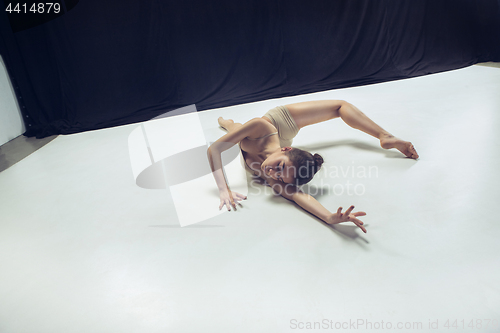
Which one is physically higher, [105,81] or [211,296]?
[105,81]

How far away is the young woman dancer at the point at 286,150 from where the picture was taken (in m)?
1.53

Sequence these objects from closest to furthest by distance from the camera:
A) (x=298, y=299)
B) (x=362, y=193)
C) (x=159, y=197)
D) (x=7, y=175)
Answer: (x=298, y=299) < (x=362, y=193) < (x=159, y=197) < (x=7, y=175)

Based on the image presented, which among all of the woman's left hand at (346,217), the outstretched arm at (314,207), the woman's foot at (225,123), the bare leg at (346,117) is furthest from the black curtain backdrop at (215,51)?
the woman's left hand at (346,217)

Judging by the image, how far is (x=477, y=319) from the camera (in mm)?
926

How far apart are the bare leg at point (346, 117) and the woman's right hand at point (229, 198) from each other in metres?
0.67

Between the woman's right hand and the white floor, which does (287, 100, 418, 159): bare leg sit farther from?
the woman's right hand

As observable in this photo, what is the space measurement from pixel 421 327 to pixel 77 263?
4.28ft

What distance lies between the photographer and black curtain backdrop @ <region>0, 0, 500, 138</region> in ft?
11.7

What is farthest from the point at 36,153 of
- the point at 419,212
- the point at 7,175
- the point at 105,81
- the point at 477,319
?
the point at 477,319

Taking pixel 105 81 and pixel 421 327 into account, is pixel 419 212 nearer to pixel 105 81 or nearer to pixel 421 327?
pixel 421 327

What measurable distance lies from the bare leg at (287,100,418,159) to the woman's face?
0.56m

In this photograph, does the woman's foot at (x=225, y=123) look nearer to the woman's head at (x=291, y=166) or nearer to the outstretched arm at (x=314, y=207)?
the outstretched arm at (x=314, y=207)

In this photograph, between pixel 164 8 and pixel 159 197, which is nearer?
pixel 159 197

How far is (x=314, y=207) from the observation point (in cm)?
147
